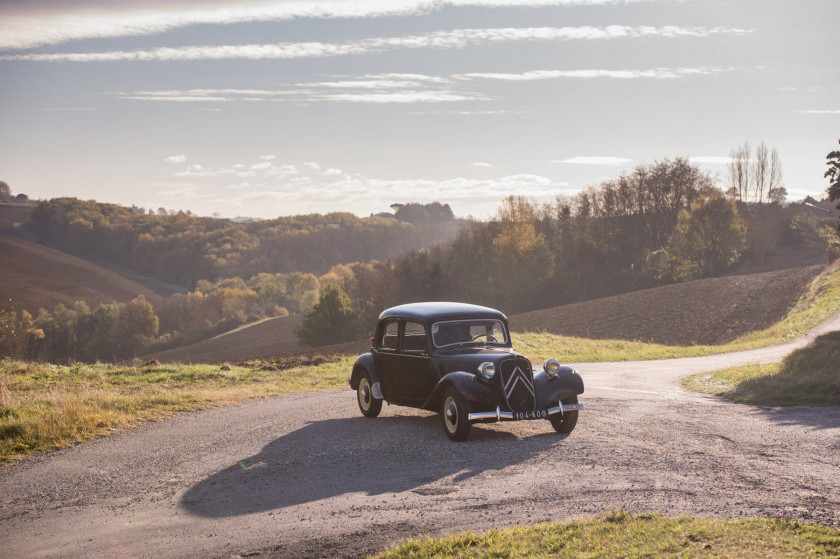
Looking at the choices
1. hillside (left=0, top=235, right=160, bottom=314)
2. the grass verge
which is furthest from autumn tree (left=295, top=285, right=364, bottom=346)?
hillside (left=0, top=235, right=160, bottom=314)

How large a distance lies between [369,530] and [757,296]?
180 ft

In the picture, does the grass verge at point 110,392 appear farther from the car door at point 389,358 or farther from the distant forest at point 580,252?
the distant forest at point 580,252

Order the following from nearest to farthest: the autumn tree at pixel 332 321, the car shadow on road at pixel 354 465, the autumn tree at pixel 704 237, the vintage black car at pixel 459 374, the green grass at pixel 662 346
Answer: the car shadow on road at pixel 354 465 < the vintage black car at pixel 459 374 < the green grass at pixel 662 346 < the autumn tree at pixel 332 321 < the autumn tree at pixel 704 237

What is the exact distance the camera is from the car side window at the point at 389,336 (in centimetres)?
1340

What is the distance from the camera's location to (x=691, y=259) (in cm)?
7494

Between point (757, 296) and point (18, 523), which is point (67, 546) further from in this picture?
point (757, 296)

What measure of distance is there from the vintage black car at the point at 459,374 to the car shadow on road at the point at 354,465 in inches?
18.0

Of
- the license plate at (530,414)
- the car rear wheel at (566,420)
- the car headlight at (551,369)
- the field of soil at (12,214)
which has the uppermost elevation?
the field of soil at (12,214)

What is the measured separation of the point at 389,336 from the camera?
13.6 meters

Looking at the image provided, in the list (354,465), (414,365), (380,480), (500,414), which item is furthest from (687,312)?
(380,480)

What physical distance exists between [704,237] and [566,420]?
224ft

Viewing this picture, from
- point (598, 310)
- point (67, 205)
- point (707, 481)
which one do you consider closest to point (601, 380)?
point (707, 481)

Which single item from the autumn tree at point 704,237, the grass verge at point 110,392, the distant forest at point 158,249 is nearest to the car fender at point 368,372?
the grass verge at point 110,392

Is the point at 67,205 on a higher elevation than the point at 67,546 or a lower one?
higher
